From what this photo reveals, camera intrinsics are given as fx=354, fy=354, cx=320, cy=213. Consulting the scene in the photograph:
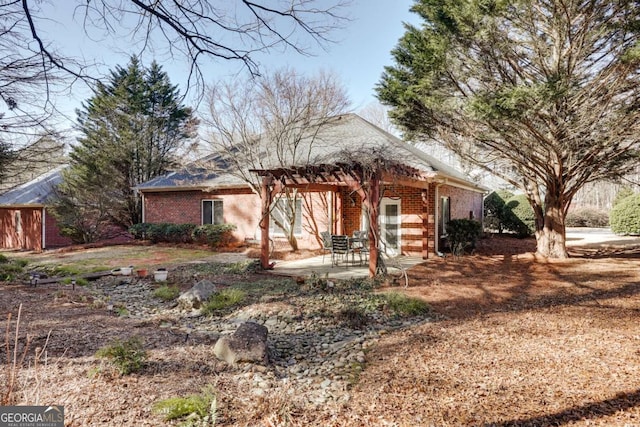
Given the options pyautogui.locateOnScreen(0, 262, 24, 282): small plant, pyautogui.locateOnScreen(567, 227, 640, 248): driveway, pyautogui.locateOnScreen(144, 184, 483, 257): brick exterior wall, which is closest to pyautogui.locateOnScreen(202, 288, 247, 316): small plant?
pyautogui.locateOnScreen(0, 262, 24, 282): small plant

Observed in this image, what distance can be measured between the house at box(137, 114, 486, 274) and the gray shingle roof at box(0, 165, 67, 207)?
5.74 m

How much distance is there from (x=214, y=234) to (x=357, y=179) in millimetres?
8238

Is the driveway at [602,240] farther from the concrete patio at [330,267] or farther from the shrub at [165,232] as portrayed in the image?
the shrub at [165,232]

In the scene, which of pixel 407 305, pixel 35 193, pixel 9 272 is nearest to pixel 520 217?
pixel 407 305

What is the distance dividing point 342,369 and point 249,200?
11.4 metres

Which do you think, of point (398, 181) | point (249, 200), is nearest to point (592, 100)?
point (398, 181)

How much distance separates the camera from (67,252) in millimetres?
14680

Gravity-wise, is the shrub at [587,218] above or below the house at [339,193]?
below

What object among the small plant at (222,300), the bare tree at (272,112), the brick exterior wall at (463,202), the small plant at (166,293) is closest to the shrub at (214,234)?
the bare tree at (272,112)

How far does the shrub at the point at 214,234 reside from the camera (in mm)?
14344

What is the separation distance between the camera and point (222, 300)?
6.36 m

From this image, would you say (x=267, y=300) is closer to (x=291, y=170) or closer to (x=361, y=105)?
(x=291, y=170)

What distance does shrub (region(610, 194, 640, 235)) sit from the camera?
17.7 metres

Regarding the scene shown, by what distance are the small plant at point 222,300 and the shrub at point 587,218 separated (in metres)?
29.0
